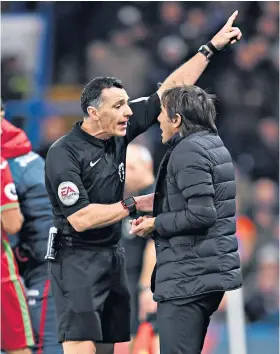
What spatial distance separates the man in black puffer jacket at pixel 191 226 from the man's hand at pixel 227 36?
0.82m

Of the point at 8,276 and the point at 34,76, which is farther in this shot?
the point at 34,76

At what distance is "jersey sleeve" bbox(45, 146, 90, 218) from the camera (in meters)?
5.67

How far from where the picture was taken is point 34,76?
12.9 m

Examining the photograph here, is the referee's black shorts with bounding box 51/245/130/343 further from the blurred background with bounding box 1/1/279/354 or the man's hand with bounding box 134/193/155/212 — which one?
the blurred background with bounding box 1/1/279/354

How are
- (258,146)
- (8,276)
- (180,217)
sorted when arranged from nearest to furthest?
(180,217), (8,276), (258,146)

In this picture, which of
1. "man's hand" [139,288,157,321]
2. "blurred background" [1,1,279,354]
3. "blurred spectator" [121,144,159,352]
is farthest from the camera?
"blurred background" [1,1,279,354]

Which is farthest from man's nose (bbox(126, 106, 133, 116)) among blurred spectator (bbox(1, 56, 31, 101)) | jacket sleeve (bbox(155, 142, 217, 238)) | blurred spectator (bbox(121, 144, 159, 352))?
blurred spectator (bbox(1, 56, 31, 101))

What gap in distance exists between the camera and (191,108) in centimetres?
536

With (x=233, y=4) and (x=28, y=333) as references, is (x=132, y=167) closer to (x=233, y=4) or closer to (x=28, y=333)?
(x=28, y=333)

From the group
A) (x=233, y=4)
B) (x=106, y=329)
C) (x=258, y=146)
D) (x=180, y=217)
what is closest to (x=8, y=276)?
(x=106, y=329)

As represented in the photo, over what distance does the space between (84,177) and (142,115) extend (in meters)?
0.60

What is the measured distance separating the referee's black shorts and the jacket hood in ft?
4.19

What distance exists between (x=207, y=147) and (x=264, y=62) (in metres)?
7.49

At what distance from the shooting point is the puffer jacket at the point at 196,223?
17.1 feet
